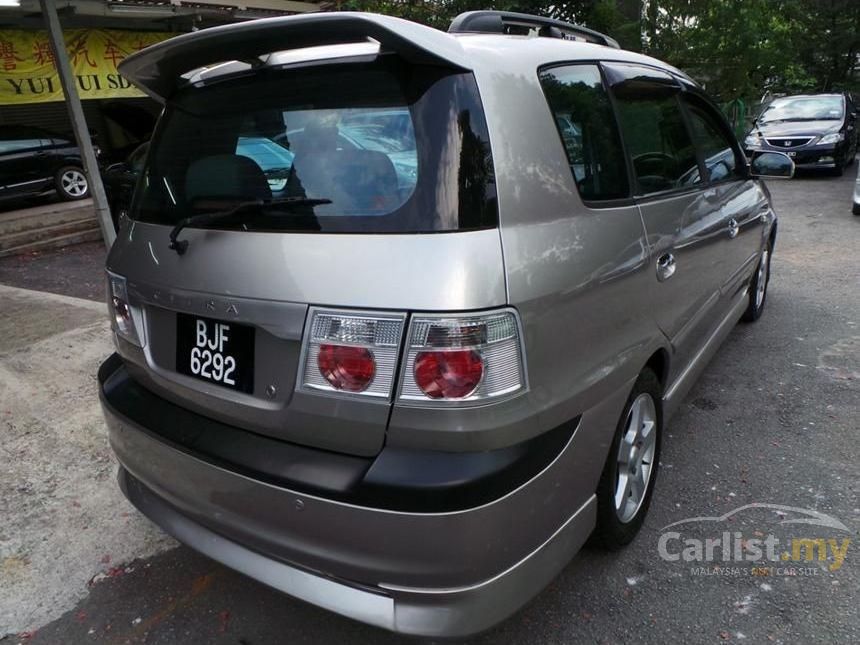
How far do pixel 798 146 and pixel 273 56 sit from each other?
43.7 ft

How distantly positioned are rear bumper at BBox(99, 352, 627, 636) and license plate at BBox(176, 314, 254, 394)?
0.25 metres

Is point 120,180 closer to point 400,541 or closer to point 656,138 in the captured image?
point 656,138

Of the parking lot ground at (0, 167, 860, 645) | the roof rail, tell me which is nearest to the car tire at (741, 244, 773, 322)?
the parking lot ground at (0, 167, 860, 645)

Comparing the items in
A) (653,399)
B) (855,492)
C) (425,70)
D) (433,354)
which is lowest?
(855,492)

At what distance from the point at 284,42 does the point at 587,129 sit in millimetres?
1001

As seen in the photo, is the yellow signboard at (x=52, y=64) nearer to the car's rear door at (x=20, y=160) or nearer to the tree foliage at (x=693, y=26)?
the car's rear door at (x=20, y=160)

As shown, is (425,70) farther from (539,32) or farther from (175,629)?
(175,629)

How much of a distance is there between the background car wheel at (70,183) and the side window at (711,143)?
1053 cm

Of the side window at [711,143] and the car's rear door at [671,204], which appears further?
the side window at [711,143]

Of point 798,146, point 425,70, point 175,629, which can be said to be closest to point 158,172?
point 425,70

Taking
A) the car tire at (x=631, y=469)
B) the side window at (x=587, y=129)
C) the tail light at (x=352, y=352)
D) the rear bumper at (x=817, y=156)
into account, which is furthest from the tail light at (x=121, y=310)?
the rear bumper at (x=817, y=156)

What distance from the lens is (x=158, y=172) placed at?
2.36 meters

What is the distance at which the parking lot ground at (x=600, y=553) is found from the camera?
222cm

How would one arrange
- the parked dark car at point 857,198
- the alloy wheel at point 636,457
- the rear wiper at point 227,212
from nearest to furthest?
the rear wiper at point 227,212, the alloy wheel at point 636,457, the parked dark car at point 857,198
